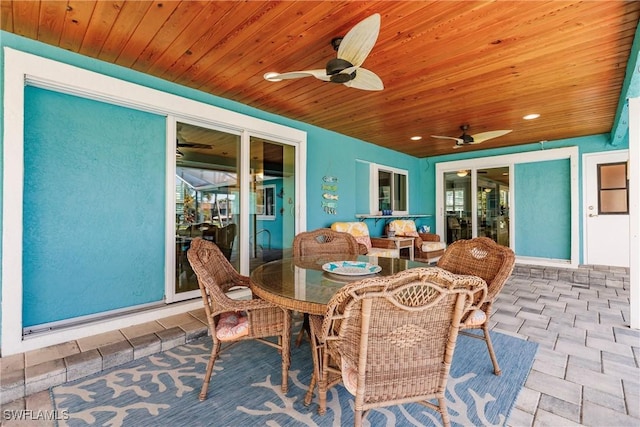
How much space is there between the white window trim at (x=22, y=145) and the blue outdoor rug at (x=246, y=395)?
23.6 inches

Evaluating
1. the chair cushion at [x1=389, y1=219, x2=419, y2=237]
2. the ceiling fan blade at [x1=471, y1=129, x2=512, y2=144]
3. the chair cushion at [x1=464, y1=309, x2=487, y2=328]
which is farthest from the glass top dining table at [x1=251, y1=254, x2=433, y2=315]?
the chair cushion at [x1=389, y1=219, x2=419, y2=237]

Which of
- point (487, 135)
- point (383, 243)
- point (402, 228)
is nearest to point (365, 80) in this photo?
point (487, 135)

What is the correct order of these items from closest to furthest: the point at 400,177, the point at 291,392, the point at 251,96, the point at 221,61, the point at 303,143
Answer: the point at 291,392 → the point at 221,61 → the point at 251,96 → the point at 303,143 → the point at 400,177

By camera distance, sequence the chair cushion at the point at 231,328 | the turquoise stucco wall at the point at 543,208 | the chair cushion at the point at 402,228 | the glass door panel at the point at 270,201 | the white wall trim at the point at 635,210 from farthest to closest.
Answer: the chair cushion at the point at 402,228 → the turquoise stucco wall at the point at 543,208 → the glass door panel at the point at 270,201 → the white wall trim at the point at 635,210 → the chair cushion at the point at 231,328

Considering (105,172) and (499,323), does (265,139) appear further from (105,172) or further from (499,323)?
(499,323)

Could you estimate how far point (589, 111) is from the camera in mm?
3768

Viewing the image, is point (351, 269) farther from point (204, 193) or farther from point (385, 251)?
point (385, 251)

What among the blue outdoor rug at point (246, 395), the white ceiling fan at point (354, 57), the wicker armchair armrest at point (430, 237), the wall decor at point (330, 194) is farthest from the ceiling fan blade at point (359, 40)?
the wicker armchair armrest at point (430, 237)

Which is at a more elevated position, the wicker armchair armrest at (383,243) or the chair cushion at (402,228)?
the chair cushion at (402,228)

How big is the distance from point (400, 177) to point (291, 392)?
5.49 meters

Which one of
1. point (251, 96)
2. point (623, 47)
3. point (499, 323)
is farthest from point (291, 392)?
point (623, 47)

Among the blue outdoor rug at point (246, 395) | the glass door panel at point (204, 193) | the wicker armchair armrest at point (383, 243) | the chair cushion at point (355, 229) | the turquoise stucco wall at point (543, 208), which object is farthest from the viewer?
the turquoise stucco wall at point (543, 208)

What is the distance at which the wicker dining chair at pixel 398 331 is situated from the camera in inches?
42.1

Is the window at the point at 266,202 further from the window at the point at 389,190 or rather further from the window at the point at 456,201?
the window at the point at 456,201
